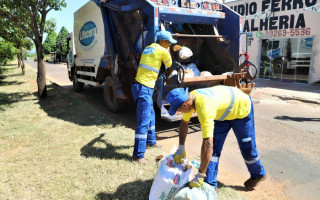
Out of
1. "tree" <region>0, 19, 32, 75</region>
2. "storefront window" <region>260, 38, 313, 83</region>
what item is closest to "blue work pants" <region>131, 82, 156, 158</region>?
"tree" <region>0, 19, 32, 75</region>

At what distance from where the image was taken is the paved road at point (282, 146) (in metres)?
2.93

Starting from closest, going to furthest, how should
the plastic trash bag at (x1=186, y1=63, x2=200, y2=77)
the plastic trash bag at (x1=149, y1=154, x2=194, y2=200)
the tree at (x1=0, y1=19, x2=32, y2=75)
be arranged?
the plastic trash bag at (x1=149, y1=154, x2=194, y2=200), the plastic trash bag at (x1=186, y1=63, x2=200, y2=77), the tree at (x1=0, y1=19, x2=32, y2=75)

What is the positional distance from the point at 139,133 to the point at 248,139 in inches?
55.1

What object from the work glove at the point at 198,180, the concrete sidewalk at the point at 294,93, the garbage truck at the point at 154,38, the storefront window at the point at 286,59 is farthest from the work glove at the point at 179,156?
the storefront window at the point at 286,59

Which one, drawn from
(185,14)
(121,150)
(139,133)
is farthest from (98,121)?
(185,14)

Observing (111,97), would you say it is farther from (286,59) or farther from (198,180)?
(286,59)

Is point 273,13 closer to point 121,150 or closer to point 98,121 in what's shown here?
point 98,121

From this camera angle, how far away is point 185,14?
473cm

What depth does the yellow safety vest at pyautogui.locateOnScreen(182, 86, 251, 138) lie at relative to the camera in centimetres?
195

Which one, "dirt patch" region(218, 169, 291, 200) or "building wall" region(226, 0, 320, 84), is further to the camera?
"building wall" region(226, 0, 320, 84)

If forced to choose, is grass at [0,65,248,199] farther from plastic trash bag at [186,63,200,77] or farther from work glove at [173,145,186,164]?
plastic trash bag at [186,63,200,77]

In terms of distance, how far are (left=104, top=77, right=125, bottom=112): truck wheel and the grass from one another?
1.19ft

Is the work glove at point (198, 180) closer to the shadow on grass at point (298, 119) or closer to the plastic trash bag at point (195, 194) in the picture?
the plastic trash bag at point (195, 194)

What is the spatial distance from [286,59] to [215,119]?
10.2 meters
